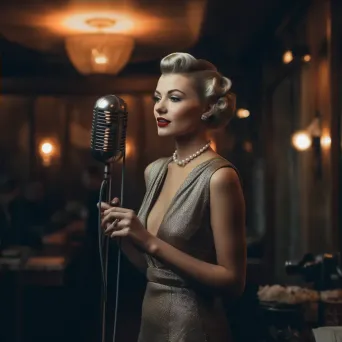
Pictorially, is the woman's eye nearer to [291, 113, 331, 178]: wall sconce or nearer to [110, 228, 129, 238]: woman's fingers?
[110, 228, 129, 238]: woman's fingers

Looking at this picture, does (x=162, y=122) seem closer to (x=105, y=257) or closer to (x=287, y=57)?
(x=105, y=257)

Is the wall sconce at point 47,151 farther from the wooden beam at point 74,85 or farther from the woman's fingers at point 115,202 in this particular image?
the woman's fingers at point 115,202

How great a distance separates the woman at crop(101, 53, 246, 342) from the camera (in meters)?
1.18

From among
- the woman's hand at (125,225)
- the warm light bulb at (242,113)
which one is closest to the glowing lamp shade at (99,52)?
the warm light bulb at (242,113)

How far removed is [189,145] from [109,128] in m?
0.16

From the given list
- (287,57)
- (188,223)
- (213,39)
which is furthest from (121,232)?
(287,57)

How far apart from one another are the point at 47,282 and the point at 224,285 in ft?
1.88

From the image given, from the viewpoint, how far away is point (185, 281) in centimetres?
120

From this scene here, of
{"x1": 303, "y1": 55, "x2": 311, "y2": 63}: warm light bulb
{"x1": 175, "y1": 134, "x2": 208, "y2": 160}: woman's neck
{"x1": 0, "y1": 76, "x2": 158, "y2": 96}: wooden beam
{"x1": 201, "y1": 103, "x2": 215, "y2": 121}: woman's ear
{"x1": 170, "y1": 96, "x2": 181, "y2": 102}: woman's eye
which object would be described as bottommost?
{"x1": 175, "y1": 134, "x2": 208, "y2": 160}: woman's neck

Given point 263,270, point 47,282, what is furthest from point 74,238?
point 263,270

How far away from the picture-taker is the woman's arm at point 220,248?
117 cm

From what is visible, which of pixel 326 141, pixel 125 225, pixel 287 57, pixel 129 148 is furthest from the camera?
pixel 326 141

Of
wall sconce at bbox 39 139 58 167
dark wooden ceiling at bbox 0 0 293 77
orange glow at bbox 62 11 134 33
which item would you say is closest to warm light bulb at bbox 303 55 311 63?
dark wooden ceiling at bbox 0 0 293 77

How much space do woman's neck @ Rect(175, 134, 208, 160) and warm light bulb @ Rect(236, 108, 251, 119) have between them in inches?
13.1
